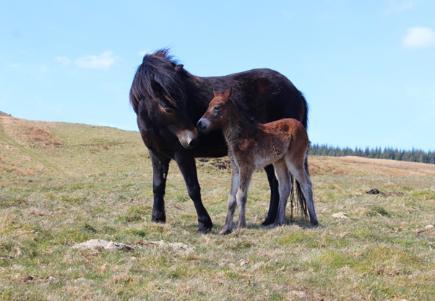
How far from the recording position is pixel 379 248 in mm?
8062

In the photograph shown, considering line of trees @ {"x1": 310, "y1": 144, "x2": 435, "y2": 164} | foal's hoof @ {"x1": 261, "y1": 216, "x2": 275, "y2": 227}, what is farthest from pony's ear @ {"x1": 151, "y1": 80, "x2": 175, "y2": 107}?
line of trees @ {"x1": 310, "y1": 144, "x2": 435, "y2": 164}

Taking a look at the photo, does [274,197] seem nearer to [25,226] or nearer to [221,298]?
[25,226]

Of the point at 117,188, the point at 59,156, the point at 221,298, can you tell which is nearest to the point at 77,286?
the point at 221,298

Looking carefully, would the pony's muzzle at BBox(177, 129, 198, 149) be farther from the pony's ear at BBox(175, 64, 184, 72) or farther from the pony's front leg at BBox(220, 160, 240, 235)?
the pony's ear at BBox(175, 64, 184, 72)

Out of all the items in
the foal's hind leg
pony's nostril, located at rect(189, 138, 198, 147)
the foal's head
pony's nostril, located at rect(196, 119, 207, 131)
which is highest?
the foal's head

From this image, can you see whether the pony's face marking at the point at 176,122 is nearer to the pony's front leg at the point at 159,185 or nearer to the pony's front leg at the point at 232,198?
the pony's front leg at the point at 232,198

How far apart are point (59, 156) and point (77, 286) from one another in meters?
44.3

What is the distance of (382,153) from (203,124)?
17542 centimetres

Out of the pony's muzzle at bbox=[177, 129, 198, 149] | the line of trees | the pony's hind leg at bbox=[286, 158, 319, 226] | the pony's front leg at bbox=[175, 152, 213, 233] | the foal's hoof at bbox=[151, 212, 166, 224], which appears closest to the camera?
the pony's muzzle at bbox=[177, 129, 198, 149]

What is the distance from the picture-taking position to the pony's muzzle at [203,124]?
9562 mm

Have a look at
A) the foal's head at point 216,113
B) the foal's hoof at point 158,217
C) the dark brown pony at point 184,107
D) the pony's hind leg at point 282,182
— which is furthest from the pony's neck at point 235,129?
the foal's hoof at point 158,217

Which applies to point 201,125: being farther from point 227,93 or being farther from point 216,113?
point 227,93

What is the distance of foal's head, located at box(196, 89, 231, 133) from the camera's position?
9609 mm

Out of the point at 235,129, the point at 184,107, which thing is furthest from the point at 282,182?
the point at 184,107
